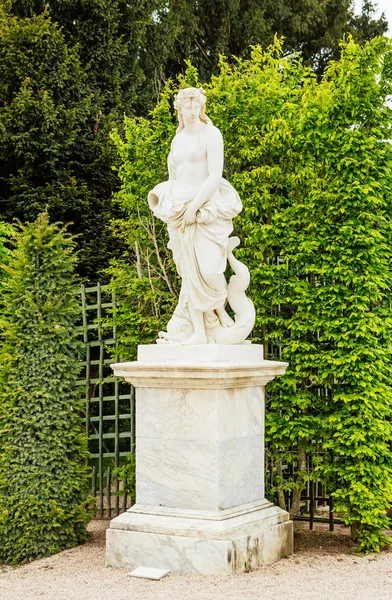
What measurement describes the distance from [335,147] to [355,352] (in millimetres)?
1790

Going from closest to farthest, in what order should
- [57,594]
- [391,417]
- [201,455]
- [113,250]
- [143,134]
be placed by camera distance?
[57,594] → [201,455] → [391,417] → [143,134] → [113,250]

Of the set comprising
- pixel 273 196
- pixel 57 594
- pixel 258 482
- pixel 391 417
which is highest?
pixel 273 196

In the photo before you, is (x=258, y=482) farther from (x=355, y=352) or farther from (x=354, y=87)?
(x=354, y=87)

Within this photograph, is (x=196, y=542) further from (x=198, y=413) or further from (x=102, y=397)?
(x=102, y=397)

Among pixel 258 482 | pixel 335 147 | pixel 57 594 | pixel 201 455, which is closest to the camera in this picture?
pixel 57 594

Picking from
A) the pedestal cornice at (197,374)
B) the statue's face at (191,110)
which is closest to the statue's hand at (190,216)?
the statue's face at (191,110)

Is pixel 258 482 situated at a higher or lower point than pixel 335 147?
lower

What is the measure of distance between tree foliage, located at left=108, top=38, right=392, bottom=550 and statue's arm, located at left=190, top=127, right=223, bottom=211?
1167 mm

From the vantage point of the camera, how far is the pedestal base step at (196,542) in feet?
18.2

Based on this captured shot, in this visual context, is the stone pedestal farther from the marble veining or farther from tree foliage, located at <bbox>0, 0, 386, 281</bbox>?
tree foliage, located at <bbox>0, 0, 386, 281</bbox>

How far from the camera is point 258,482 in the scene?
20.7 ft

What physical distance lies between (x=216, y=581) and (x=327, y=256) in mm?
2867

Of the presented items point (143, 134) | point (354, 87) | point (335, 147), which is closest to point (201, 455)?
point (335, 147)

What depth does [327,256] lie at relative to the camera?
6.73 meters
